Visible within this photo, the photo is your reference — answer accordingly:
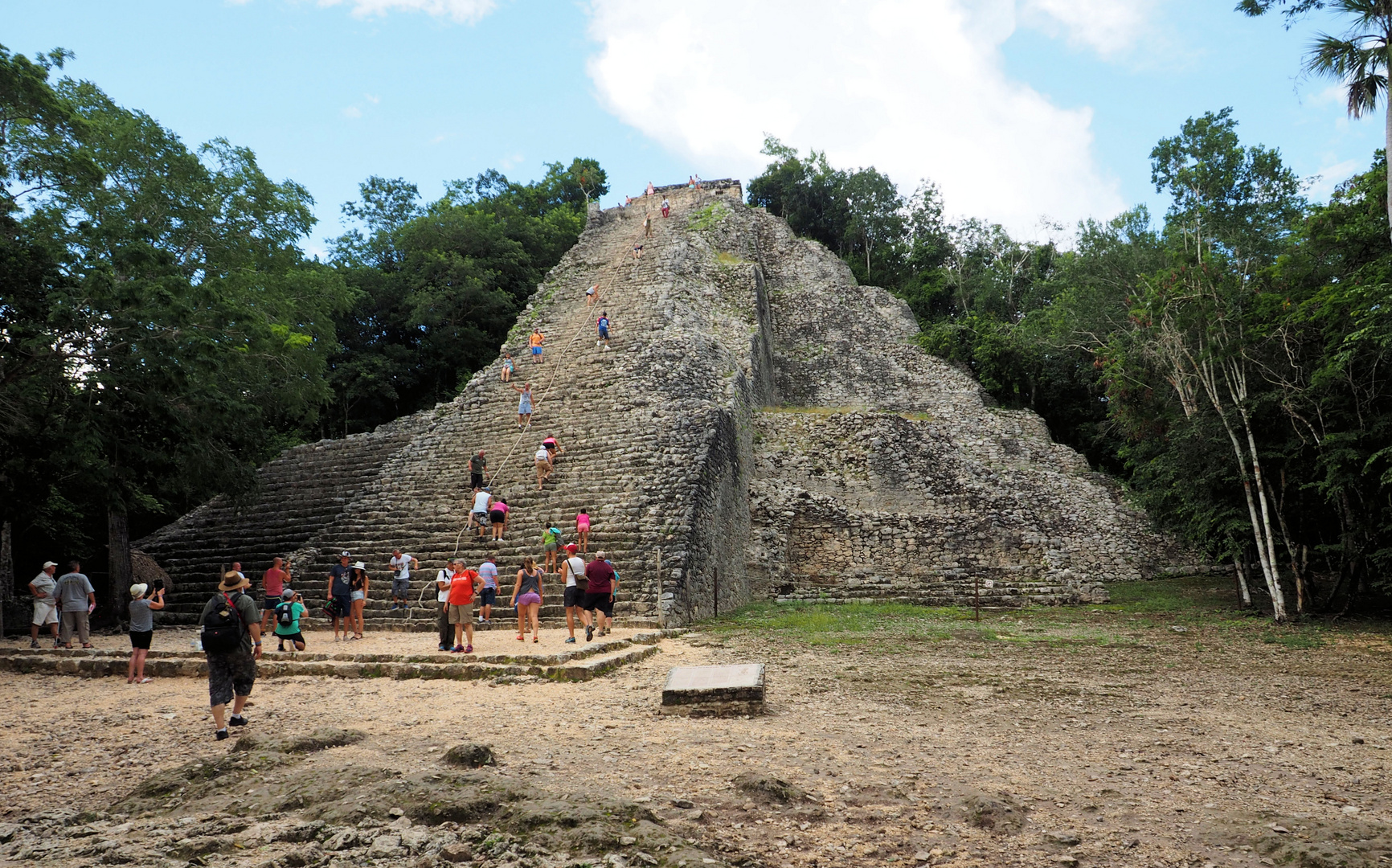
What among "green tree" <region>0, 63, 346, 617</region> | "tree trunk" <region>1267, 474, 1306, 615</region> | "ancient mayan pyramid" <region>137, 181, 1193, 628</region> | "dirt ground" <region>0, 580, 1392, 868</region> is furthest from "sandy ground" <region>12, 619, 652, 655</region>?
"tree trunk" <region>1267, 474, 1306, 615</region>

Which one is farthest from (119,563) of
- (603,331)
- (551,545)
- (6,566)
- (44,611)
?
(603,331)

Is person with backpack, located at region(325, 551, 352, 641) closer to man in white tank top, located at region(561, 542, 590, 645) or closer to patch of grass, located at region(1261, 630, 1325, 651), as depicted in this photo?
man in white tank top, located at region(561, 542, 590, 645)

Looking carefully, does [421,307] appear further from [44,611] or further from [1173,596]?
[1173,596]

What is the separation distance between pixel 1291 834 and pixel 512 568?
1068cm

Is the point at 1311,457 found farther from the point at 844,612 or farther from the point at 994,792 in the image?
the point at 994,792

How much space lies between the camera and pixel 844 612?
1356 centimetres

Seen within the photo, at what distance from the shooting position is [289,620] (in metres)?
9.41

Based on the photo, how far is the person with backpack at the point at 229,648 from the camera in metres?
6.14

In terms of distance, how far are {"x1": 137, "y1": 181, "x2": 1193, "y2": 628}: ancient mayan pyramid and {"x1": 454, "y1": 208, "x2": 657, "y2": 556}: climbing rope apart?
9cm

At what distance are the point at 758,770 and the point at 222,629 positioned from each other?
13.6 ft

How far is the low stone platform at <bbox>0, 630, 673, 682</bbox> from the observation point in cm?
821

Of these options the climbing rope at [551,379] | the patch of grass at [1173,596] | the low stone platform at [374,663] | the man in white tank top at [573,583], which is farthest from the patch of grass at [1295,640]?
the climbing rope at [551,379]

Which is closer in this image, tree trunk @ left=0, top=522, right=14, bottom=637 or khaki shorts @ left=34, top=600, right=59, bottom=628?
khaki shorts @ left=34, top=600, right=59, bottom=628

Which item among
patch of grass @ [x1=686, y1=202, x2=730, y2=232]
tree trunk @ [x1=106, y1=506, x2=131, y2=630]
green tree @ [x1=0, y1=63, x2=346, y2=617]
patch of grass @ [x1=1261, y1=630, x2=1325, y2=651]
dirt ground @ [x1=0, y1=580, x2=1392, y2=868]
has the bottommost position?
patch of grass @ [x1=1261, y1=630, x2=1325, y2=651]
